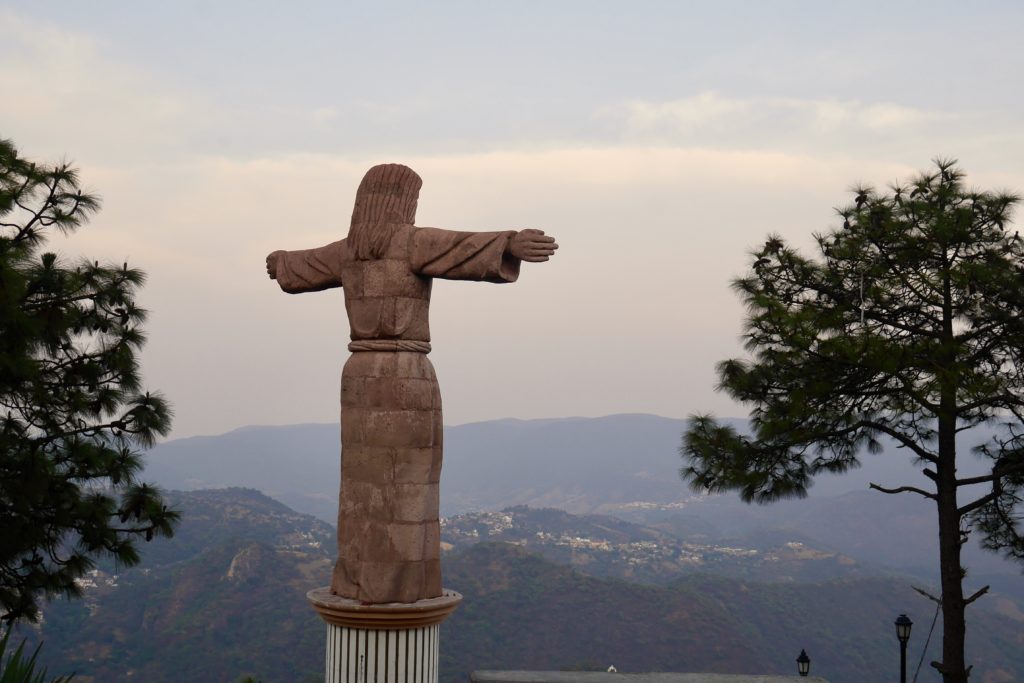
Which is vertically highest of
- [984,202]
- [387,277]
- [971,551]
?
[984,202]

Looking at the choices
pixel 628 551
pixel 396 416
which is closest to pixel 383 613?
pixel 396 416

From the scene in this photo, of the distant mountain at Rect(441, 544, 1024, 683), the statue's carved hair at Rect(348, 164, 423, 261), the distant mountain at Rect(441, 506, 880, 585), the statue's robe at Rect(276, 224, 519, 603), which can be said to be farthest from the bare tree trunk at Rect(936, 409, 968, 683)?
the distant mountain at Rect(441, 506, 880, 585)

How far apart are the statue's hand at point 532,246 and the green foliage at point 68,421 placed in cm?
591

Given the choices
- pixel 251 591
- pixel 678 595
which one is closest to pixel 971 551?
pixel 678 595

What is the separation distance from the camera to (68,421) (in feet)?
39.9

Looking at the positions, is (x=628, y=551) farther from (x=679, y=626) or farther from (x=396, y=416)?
(x=396, y=416)

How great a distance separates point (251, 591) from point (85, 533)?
4557cm

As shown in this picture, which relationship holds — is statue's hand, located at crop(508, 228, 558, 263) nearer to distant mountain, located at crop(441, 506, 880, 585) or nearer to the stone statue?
the stone statue

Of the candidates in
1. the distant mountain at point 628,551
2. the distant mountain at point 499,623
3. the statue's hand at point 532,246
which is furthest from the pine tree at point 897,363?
the distant mountain at point 628,551

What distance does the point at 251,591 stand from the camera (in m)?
55.5

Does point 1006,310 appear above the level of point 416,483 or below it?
above

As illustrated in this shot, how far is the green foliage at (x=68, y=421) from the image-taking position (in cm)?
1159

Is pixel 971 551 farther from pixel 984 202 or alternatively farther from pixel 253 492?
pixel 984 202

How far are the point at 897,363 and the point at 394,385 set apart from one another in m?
6.85
